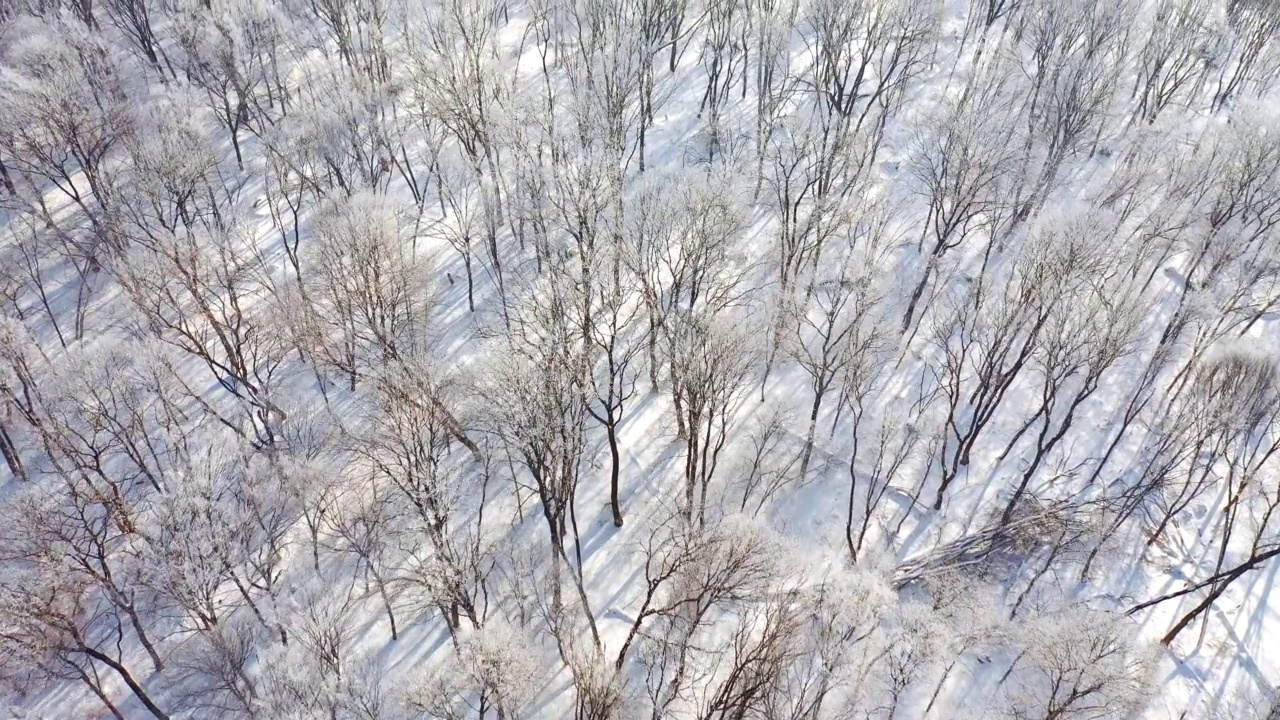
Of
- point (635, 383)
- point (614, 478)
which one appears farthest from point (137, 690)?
point (635, 383)

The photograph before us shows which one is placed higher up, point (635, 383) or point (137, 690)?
point (635, 383)

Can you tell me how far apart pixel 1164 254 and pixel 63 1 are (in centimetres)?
5747

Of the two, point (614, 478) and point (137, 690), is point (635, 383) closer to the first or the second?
point (614, 478)

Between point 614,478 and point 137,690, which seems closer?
point 137,690

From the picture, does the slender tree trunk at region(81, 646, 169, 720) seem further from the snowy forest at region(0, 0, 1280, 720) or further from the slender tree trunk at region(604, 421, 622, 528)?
the slender tree trunk at region(604, 421, 622, 528)

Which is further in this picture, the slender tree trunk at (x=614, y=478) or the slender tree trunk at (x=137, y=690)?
the slender tree trunk at (x=614, y=478)

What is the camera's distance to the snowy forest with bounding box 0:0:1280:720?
23.3 meters

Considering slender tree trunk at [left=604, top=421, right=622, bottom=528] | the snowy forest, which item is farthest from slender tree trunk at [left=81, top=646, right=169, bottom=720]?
slender tree trunk at [left=604, top=421, right=622, bottom=528]

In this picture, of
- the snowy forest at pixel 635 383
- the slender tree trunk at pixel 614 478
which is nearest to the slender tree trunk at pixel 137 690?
the snowy forest at pixel 635 383

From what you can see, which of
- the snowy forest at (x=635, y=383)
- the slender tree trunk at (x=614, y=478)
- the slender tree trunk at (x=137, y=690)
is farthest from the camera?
the slender tree trunk at (x=614, y=478)

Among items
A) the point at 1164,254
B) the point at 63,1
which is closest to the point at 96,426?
the point at 63,1

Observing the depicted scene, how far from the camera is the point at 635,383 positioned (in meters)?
31.0

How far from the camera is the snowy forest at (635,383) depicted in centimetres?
2334

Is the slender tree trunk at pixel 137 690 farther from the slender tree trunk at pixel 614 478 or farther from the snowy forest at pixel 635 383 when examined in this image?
the slender tree trunk at pixel 614 478
